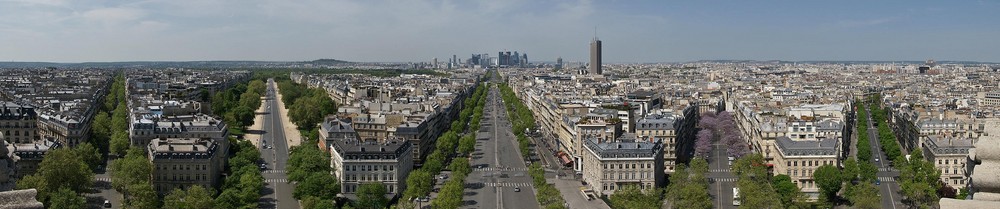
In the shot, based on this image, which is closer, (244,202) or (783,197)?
(244,202)

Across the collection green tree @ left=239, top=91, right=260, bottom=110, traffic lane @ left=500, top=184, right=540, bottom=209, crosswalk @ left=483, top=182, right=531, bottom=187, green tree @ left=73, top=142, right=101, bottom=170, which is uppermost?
green tree @ left=239, top=91, right=260, bottom=110

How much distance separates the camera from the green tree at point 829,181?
161ft

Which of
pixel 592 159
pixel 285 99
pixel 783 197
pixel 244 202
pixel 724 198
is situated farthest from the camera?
pixel 285 99

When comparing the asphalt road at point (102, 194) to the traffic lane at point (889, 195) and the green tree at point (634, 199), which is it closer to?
the green tree at point (634, 199)

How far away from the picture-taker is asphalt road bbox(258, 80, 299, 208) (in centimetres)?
4931

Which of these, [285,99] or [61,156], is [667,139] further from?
[285,99]

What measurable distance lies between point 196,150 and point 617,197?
2500cm

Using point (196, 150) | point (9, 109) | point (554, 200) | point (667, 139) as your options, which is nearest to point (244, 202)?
point (196, 150)

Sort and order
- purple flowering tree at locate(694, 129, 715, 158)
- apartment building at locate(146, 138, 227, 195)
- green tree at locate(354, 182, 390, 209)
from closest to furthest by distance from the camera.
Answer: green tree at locate(354, 182, 390, 209)
apartment building at locate(146, 138, 227, 195)
purple flowering tree at locate(694, 129, 715, 158)

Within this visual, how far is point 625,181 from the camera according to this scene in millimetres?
52062

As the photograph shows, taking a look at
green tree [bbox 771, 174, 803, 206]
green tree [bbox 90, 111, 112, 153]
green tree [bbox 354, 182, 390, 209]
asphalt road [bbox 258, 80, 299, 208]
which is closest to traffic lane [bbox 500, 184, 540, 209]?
green tree [bbox 354, 182, 390, 209]

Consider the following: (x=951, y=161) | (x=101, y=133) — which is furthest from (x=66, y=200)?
(x=951, y=161)

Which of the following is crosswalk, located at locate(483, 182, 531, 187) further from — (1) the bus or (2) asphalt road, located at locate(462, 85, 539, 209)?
(1) the bus

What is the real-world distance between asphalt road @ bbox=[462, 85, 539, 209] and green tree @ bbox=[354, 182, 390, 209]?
4.82 meters
